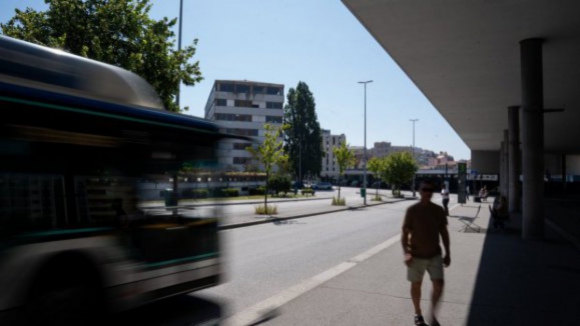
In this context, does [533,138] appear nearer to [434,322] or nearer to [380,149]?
[434,322]

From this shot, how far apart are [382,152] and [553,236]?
180518 mm

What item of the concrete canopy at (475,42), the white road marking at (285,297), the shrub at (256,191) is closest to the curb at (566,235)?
the concrete canopy at (475,42)

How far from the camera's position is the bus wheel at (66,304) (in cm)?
420

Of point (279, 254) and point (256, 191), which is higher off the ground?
point (279, 254)

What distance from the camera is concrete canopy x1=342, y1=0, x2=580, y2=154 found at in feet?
36.1

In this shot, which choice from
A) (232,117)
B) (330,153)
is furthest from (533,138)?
(330,153)

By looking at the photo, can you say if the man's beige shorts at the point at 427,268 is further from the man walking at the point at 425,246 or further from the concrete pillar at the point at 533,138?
the concrete pillar at the point at 533,138

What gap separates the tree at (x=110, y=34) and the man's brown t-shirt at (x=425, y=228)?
10913 mm

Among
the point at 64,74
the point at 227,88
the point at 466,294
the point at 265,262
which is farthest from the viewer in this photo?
the point at 227,88

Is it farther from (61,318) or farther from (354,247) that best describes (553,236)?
(61,318)

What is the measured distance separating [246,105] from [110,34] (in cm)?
7801

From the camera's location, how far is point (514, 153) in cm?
2392

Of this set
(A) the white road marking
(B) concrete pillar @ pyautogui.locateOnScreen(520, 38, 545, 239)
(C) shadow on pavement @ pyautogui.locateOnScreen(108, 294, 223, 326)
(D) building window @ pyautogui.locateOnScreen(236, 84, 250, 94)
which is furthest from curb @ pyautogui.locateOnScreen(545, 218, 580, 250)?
(D) building window @ pyautogui.locateOnScreen(236, 84, 250, 94)

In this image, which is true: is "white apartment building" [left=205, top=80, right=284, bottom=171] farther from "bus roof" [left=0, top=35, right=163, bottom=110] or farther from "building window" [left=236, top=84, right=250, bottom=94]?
"bus roof" [left=0, top=35, right=163, bottom=110]
